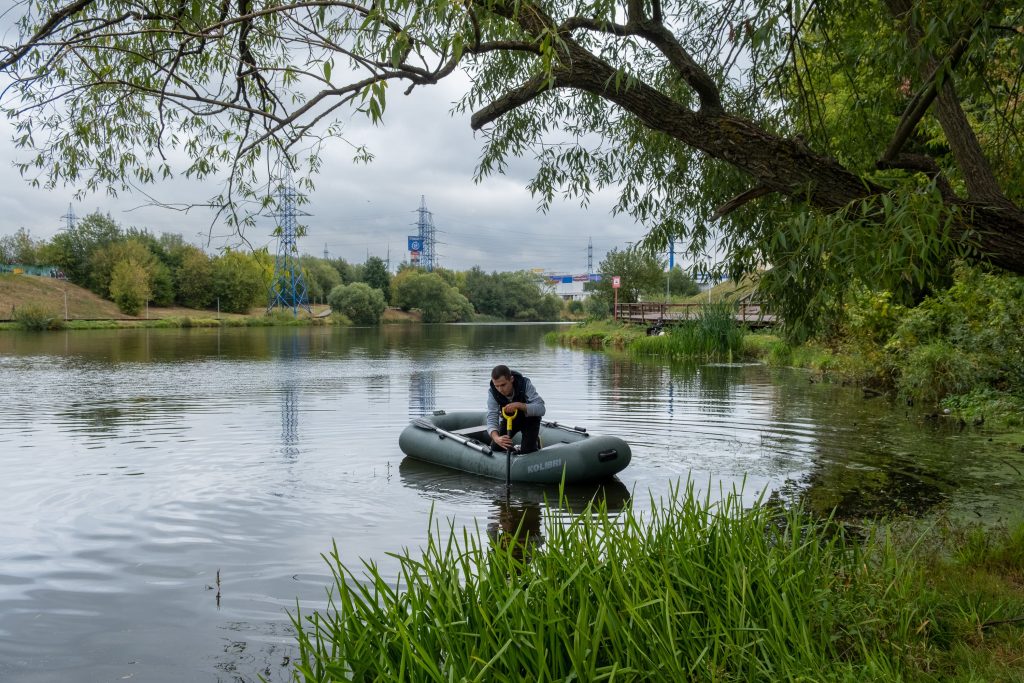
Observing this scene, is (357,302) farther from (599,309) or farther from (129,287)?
(599,309)

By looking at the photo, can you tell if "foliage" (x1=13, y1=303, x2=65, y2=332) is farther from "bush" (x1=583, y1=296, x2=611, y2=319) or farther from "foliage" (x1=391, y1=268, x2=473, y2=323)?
"foliage" (x1=391, y1=268, x2=473, y2=323)

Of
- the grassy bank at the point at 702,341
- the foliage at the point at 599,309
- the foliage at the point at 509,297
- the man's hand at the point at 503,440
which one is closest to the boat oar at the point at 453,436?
the man's hand at the point at 503,440

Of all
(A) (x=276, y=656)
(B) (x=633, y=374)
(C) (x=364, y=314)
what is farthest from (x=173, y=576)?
(C) (x=364, y=314)

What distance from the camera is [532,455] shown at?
8203 millimetres

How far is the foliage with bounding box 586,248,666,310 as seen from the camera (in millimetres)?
44562

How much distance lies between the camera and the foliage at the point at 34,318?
163 ft

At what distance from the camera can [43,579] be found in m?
5.73

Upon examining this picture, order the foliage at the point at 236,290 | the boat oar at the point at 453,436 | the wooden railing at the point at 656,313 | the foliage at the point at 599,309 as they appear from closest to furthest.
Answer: the boat oar at the point at 453,436, the wooden railing at the point at 656,313, the foliage at the point at 599,309, the foliage at the point at 236,290

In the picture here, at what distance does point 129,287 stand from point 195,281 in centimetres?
871

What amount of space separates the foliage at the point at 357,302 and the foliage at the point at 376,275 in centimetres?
1224

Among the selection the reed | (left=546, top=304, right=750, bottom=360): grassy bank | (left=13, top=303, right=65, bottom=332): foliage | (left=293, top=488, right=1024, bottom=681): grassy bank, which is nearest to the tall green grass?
(left=546, top=304, right=750, bottom=360): grassy bank

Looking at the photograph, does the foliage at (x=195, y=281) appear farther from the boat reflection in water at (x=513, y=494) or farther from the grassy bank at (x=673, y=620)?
the grassy bank at (x=673, y=620)

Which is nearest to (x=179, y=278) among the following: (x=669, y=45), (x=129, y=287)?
(x=129, y=287)

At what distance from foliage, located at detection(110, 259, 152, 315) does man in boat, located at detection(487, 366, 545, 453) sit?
60.6 meters
